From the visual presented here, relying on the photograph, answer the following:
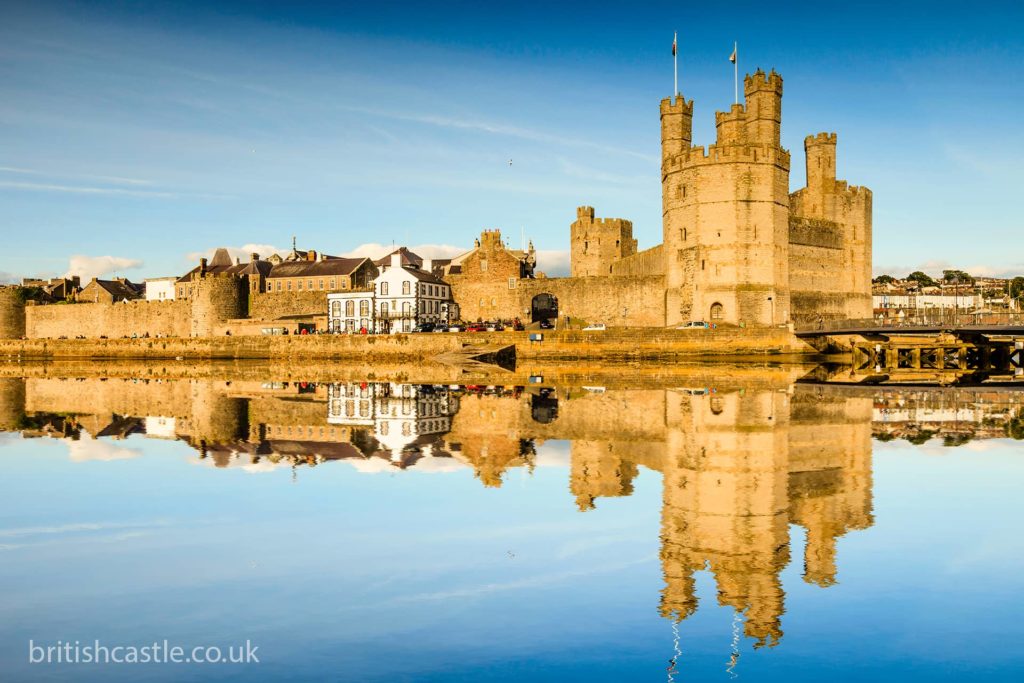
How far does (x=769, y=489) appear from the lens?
36.4 ft

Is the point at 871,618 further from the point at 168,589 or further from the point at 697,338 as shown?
the point at 697,338

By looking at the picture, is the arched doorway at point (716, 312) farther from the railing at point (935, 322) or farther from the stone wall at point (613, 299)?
the railing at point (935, 322)

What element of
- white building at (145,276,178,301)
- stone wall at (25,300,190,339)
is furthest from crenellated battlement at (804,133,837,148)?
white building at (145,276,178,301)

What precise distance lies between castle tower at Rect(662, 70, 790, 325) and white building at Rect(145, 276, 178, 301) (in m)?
49.2

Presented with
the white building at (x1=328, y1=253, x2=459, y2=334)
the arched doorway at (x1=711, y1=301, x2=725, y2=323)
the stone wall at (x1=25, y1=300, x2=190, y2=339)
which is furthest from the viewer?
the stone wall at (x1=25, y1=300, x2=190, y2=339)

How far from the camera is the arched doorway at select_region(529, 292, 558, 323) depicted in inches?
2178

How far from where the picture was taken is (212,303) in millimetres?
59875

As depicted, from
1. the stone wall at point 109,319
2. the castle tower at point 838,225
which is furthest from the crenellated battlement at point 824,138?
the stone wall at point 109,319

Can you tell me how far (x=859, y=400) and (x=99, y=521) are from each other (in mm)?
19021

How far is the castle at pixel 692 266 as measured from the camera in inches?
1796

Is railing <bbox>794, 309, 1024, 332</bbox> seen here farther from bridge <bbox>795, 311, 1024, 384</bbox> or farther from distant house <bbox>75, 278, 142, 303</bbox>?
distant house <bbox>75, 278, 142, 303</bbox>

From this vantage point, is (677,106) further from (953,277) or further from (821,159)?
(953,277)

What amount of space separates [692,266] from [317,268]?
2924 centimetres

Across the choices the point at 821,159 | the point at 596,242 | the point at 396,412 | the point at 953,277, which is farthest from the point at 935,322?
the point at 953,277
